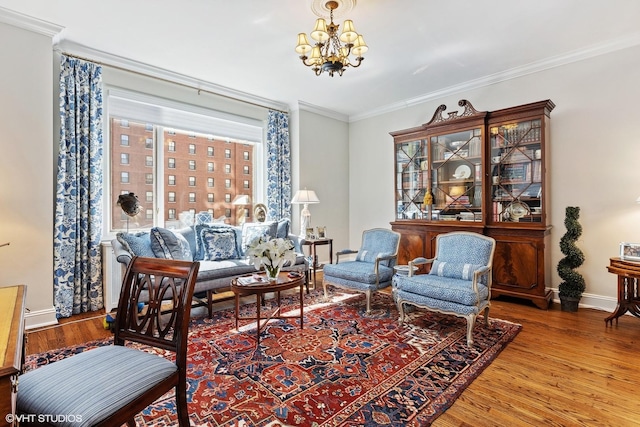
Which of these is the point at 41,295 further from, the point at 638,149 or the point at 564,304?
the point at 638,149

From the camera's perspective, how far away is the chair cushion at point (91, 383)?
3.68 feet

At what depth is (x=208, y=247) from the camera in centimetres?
407

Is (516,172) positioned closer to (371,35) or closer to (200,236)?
(371,35)

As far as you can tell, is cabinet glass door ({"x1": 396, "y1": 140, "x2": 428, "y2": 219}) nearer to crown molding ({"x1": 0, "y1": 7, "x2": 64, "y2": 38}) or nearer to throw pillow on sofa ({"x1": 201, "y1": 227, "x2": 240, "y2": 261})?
throw pillow on sofa ({"x1": 201, "y1": 227, "x2": 240, "y2": 261})

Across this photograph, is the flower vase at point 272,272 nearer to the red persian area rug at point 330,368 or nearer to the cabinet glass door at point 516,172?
the red persian area rug at point 330,368

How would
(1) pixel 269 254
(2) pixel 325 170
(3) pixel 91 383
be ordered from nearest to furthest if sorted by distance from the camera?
(3) pixel 91 383
(1) pixel 269 254
(2) pixel 325 170

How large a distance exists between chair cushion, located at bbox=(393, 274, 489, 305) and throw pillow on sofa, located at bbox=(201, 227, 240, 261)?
7.11 ft

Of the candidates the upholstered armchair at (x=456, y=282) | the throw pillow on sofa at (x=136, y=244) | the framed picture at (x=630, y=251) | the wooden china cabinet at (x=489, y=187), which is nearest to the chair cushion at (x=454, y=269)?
the upholstered armchair at (x=456, y=282)

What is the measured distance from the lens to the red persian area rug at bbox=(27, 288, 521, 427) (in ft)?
6.04

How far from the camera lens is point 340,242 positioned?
6172mm

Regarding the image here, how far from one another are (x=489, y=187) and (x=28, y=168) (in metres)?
5.14

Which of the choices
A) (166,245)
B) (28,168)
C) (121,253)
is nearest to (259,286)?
(166,245)

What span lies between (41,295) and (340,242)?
4364 millimetres

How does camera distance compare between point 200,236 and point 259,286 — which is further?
point 200,236
